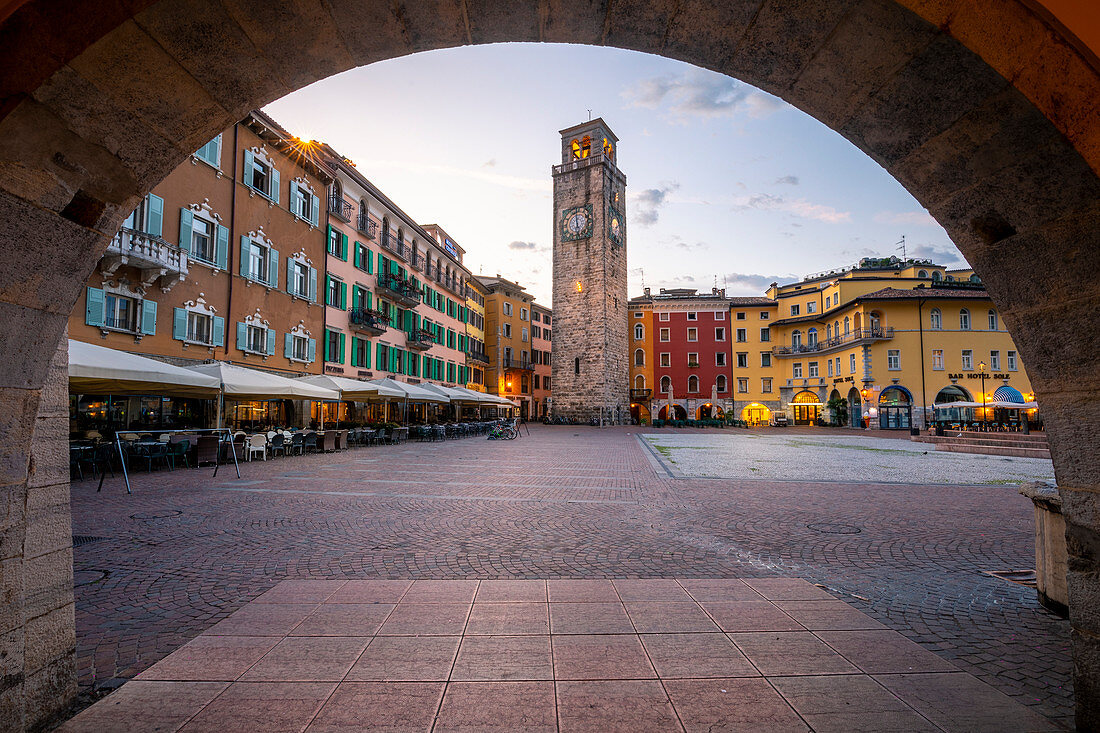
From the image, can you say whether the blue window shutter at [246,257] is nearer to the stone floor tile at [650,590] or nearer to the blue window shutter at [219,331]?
the blue window shutter at [219,331]

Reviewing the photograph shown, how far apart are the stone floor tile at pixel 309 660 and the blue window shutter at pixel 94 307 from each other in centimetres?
1396

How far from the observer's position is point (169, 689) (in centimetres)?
266

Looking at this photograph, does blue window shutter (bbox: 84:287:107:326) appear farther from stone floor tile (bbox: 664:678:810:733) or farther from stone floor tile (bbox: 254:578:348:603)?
stone floor tile (bbox: 664:678:810:733)

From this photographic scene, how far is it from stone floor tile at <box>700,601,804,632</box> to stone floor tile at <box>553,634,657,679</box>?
0.68 meters

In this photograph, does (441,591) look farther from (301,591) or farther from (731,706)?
(731,706)

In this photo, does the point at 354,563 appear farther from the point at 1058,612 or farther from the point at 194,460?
the point at 194,460

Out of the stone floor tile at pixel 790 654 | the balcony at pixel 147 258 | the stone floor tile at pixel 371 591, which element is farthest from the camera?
the balcony at pixel 147 258

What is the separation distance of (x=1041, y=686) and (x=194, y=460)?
14.9m

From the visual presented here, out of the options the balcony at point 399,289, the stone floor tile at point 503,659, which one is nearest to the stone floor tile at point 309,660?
the stone floor tile at point 503,659

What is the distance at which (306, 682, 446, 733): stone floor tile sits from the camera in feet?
7.68

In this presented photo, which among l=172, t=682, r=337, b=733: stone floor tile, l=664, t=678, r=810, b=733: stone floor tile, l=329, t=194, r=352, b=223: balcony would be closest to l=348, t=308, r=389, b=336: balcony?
l=329, t=194, r=352, b=223: balcony

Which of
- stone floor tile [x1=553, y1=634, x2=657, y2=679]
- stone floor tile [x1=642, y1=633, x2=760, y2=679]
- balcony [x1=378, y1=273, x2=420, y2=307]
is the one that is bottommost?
stone floor tile [x1=642, y1=633, x2=760, y2=679]

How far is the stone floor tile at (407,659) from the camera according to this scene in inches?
110

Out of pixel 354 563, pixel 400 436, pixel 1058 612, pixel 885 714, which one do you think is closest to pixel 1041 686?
pixel 885 714
